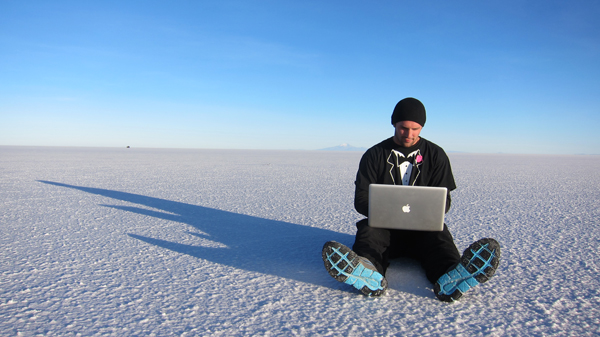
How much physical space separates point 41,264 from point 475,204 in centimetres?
466

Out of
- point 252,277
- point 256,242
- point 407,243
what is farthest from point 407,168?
point 256,242

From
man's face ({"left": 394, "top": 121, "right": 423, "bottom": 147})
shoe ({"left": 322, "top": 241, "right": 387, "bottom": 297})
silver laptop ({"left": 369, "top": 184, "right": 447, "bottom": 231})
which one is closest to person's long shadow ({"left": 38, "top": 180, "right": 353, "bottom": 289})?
shoe ({"left": 322, "top": 241, "right": 387, "bottom": 297})

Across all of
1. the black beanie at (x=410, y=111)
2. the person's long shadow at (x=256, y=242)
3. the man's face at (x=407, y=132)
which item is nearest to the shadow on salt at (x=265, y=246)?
the person's long shadow at (x=256, y=242)

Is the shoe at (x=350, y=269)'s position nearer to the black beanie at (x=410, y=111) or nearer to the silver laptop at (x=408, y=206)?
the silver laptop at (x=408, y=206)

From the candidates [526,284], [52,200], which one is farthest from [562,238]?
[52,200]

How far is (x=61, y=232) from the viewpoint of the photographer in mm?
3139

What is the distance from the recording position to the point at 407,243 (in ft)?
7.67

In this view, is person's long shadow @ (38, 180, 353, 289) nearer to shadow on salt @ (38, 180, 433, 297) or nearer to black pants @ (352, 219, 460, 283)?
shadow on salt @ (38, 180, 433, 297)

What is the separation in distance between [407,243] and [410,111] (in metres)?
0.83

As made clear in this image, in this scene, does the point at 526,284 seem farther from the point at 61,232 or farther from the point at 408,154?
the point at 61,232

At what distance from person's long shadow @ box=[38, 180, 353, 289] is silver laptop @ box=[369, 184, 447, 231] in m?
0.47

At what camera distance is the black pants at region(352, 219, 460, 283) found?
1923mm

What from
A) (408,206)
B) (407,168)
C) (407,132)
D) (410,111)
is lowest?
(408,206)

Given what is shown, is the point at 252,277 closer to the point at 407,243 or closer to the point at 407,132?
→ the point at 407,243
